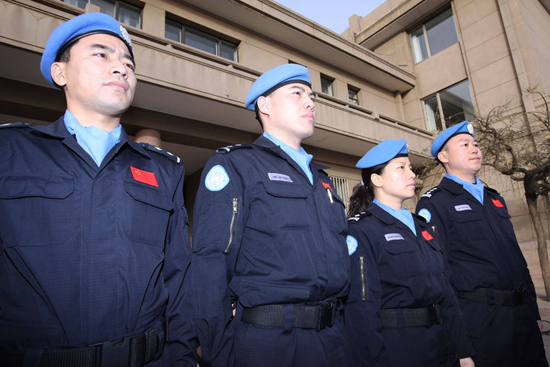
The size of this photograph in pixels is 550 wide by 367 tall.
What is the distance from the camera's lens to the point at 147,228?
4.75 feet

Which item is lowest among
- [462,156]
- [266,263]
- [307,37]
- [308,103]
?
[266,263]

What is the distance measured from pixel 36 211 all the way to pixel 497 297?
3.08 metres

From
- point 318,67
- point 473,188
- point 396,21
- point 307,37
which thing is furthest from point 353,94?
point 473,188

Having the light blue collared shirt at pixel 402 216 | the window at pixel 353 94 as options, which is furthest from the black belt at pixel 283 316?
the window at pixel 353 94

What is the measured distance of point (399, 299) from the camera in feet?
6.88

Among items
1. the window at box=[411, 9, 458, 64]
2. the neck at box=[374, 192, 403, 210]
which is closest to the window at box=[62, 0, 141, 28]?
the neck at box=[374, 192, 403, 210]

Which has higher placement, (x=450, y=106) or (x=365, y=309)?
(x=450, y=106)

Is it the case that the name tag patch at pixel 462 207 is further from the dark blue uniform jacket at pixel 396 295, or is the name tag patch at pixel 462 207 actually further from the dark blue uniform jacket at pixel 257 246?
the dark blue uniform jacket at pixel 257 246

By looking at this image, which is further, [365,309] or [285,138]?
[285,138]

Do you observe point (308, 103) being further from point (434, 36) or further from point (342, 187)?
point (434, 36)

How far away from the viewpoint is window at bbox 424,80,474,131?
12.0 meters

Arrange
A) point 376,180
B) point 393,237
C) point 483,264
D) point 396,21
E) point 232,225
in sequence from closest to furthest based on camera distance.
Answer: point 232,225
point 393,237
point 483,264
point 376,180
point 396,21

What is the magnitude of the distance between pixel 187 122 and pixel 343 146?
5.16 meters

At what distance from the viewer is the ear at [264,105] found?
7.14 feet
